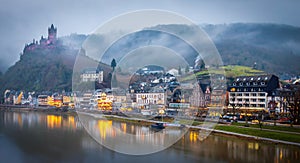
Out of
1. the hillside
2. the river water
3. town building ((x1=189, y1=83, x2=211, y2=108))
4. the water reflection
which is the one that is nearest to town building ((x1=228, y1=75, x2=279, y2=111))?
town building ((x1=189, y1=83, x2=211, y2=108))

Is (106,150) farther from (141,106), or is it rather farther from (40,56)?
(40,56)

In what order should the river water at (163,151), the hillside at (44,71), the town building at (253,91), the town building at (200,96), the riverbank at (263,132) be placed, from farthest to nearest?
the hillside at (44,71), the town building at (200,96), the town building at (253,91), the riverbank at (263,132), the river water at (163,151)

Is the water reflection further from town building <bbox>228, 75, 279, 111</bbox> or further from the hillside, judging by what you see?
the hillside

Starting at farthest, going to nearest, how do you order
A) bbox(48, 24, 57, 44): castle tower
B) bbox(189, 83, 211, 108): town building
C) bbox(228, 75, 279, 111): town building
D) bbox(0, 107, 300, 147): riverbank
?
bbox(48, 24, 57, 44): castle tower
bbox(189, 83, 211, 108): town building
bbox(228, 75, 279, 111): town building
bbox(0, 107, 300, 147): riverbank

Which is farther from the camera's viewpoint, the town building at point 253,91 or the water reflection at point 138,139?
the town building at point 253,91

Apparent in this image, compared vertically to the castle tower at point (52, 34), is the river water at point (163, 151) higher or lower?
lower

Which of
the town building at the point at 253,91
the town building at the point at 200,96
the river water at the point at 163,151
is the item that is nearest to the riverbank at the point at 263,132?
the river water at the point at 163,151

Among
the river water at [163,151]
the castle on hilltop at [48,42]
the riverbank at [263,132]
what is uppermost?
the castle on hilltop at [48,42]

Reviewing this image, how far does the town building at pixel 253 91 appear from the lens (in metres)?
20.5

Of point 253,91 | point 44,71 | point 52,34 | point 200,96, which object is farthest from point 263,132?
point 52,34

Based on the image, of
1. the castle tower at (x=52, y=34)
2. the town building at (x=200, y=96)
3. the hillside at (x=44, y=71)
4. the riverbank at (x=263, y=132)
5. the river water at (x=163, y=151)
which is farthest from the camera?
the castle tower at (x=52, y=34)

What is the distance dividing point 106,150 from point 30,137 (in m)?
5.34

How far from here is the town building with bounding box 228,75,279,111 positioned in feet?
67.3

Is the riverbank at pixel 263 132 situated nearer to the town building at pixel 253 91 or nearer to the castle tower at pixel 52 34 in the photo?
the town building at pixel 253 91
